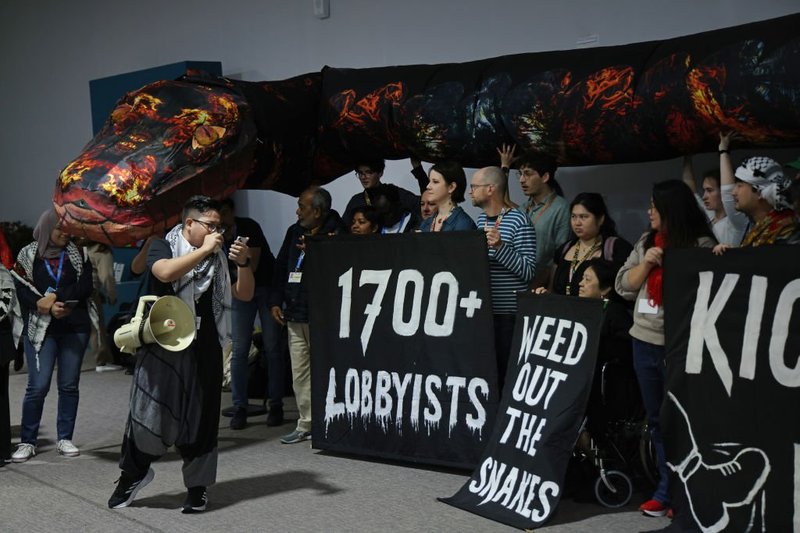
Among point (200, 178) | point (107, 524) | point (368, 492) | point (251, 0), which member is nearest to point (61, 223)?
point (200, 178)

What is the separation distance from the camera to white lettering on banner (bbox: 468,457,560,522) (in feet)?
14.9

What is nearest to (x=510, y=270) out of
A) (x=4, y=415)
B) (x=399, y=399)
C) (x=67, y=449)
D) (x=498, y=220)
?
(x=498, y=220)

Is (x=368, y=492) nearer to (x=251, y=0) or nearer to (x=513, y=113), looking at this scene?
(x=513, y=113)

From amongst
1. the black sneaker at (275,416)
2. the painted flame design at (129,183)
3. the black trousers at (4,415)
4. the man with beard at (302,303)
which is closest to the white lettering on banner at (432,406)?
the man with beard at (302,303)

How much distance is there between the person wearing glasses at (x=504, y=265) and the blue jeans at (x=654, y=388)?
2.68 ft

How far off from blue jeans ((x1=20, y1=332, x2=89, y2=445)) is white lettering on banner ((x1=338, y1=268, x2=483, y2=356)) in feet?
5.27

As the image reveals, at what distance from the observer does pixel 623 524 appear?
177 inches

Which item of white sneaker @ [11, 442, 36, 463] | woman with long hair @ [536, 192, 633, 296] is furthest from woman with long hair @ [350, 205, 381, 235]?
white sneaker @ [11, 442, 36, 463]

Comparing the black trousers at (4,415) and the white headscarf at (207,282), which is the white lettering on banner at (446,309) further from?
the black trousers at (4,415)

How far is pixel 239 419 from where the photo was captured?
6.79 metres

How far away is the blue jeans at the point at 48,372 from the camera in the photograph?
6.10 m

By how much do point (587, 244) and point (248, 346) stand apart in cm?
265

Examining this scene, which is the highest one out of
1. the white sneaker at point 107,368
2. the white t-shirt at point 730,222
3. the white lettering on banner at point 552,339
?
the white t-shirt at point 730,222

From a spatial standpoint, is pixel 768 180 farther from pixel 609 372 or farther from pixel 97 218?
pixel 97 218
